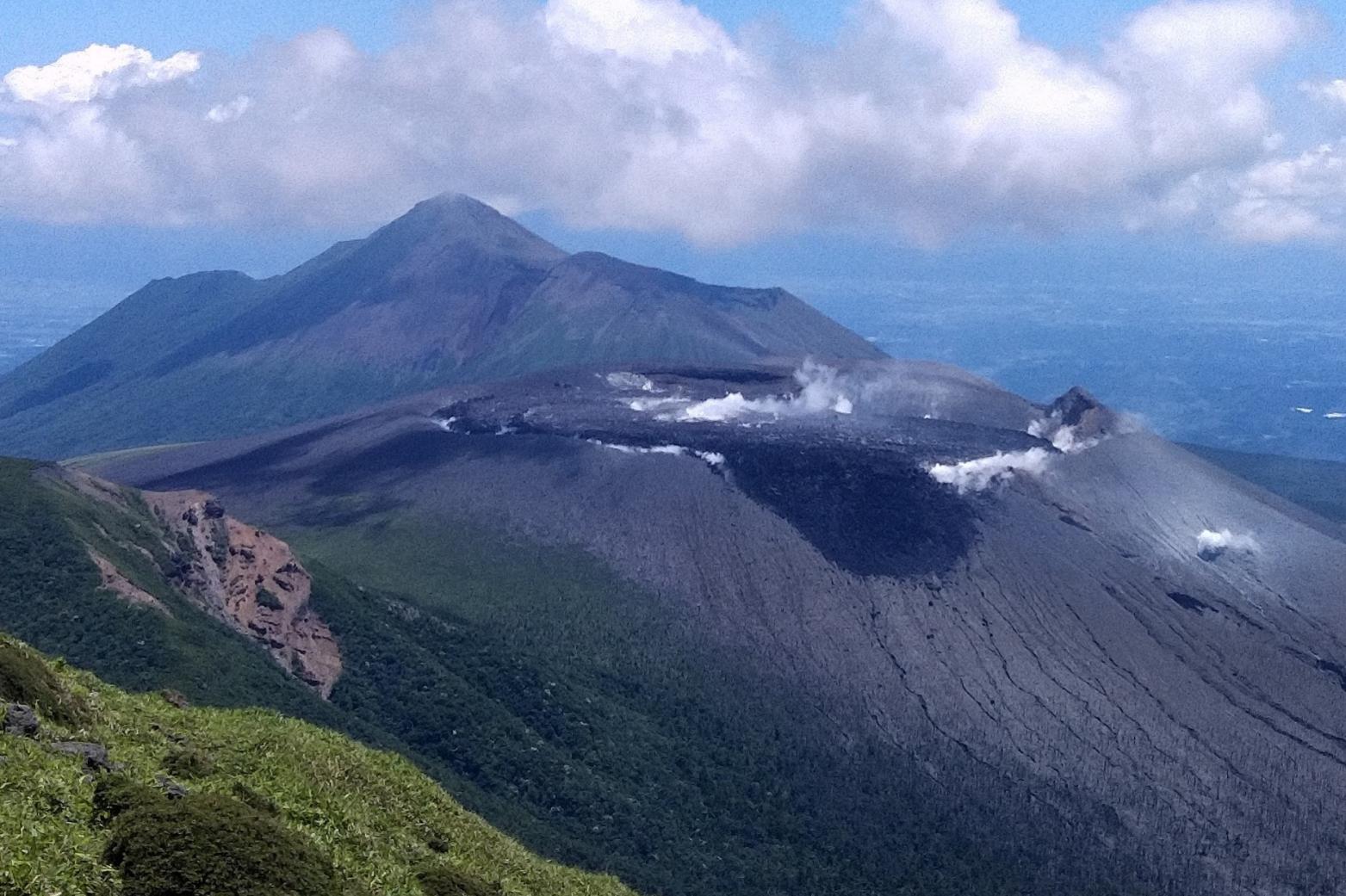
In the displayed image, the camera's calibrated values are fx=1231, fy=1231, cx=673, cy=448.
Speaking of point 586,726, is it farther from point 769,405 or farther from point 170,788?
point 769,405

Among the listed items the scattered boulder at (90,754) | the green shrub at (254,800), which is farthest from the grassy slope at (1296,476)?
the scattered boulder at (90,754)

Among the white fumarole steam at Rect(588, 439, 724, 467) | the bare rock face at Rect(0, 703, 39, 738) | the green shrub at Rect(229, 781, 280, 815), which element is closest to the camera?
the bare rock face at Rect(0, 703, 39, 738)

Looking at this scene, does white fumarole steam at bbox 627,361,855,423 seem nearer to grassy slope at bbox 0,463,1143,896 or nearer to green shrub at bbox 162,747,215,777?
grassy slope at bbox 0,463,1143,896

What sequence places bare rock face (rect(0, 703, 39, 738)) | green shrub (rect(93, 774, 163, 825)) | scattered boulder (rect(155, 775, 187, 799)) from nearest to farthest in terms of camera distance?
green shrub (rect(93, 774, 163, 825))
scattered boulder (rect(155, 775, 187, 799))
bare rock face (rect(0, 703, 39, 738))

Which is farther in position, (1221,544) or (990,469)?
(990,469)

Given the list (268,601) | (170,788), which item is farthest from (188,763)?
(268,601)

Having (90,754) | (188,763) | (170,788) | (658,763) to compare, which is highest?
(90,754)

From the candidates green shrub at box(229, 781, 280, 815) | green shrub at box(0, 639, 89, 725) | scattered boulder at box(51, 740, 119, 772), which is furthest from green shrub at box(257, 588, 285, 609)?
scattered boulder at box(51, 740, 119, 772)
